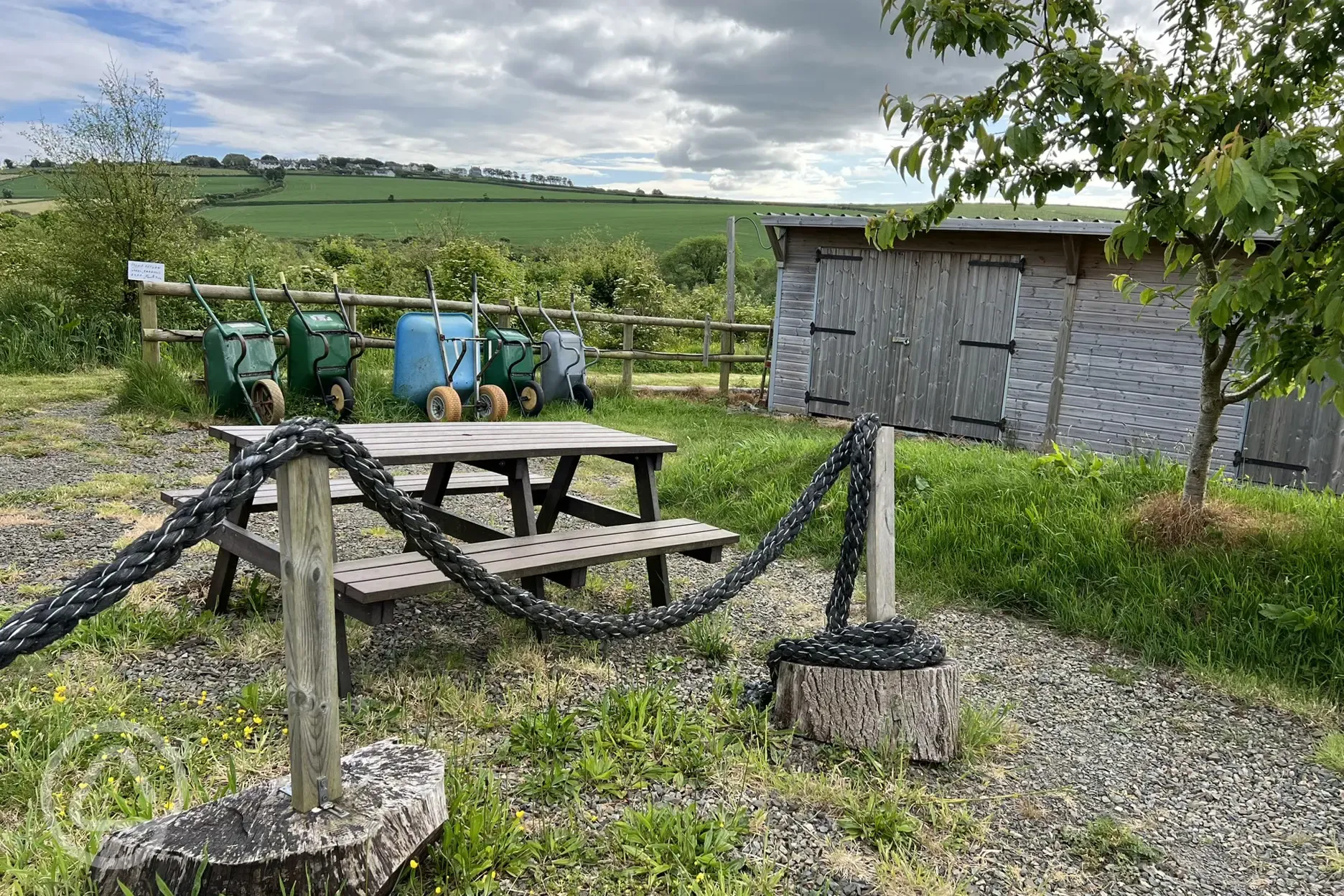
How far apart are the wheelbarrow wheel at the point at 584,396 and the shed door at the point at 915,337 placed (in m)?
3.22

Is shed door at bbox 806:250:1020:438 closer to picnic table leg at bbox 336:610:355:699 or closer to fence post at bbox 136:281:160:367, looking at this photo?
fence post at bbox 136:281:160:367

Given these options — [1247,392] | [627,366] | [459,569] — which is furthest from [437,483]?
[627,366]

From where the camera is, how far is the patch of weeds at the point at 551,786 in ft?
8.28

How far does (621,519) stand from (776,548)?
150 cm

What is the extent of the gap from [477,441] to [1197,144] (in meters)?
3.36

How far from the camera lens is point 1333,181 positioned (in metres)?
3.43

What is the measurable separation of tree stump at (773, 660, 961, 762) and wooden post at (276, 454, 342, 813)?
1605 millimetres

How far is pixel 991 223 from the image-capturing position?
10.1 m

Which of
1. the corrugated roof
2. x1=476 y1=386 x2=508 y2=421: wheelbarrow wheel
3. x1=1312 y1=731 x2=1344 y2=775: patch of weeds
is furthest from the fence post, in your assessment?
x1=1312 y1=731 x2=1344 y2=775: patch of weeds

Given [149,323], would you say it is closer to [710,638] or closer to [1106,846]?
[710,638]

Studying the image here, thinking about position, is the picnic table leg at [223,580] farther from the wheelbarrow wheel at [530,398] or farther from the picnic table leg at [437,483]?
the wheelbarrow wheel at [530,398]

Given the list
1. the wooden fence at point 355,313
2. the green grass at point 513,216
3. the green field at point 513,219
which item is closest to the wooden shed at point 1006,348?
the wooden fence at point 355,313

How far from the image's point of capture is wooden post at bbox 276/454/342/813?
1.88m

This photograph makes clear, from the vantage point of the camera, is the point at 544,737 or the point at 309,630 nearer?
the point at 309,630
